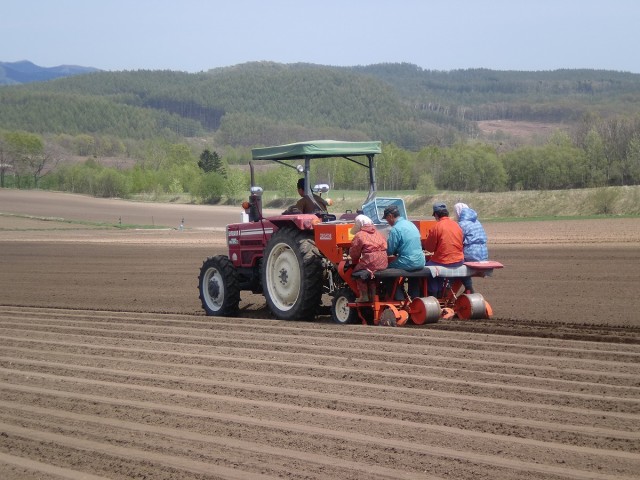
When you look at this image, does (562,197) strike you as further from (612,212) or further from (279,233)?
(279,233)

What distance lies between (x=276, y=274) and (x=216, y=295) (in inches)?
54.1

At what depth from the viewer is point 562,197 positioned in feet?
159

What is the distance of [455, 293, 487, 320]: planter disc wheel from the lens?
37.9 ft

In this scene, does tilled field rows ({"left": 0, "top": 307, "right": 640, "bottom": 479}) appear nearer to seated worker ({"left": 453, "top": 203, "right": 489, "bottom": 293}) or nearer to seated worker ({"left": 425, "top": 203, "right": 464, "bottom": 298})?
seated worker ({"left": 425, "top": 203, "right": 464, "bottom": 298})

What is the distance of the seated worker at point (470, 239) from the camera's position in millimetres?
11789

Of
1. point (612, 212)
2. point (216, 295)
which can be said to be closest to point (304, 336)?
point (216, 295)

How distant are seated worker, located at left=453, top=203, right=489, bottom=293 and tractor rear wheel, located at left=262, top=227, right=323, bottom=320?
1831 millimetres

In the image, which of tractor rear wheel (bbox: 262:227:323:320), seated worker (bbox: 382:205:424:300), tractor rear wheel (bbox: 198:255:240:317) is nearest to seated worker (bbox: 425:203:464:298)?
seated worker (bbox: 382:205:424:300)

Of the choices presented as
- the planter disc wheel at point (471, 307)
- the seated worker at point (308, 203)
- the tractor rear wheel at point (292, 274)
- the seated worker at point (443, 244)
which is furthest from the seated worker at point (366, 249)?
the planter disc wheel at point (471, 307)

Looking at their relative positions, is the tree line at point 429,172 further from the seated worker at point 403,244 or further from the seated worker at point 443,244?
the seated worker at point 403,244

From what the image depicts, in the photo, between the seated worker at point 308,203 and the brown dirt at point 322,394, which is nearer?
the brown dirt at point 322,394

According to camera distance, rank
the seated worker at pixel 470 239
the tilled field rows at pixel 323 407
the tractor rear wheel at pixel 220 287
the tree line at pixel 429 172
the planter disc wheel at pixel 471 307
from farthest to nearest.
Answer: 1. the tree line at pixel 429 172
2. the tractor rear wheel at pixel 220 287
3. the seated worker at pixel 470 239
4. the planter disc wheel at pixel 471 307
5. the tilled field rows at pixel 323 407

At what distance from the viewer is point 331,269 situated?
1171 cm

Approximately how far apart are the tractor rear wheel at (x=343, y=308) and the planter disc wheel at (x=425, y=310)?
0.74 m
